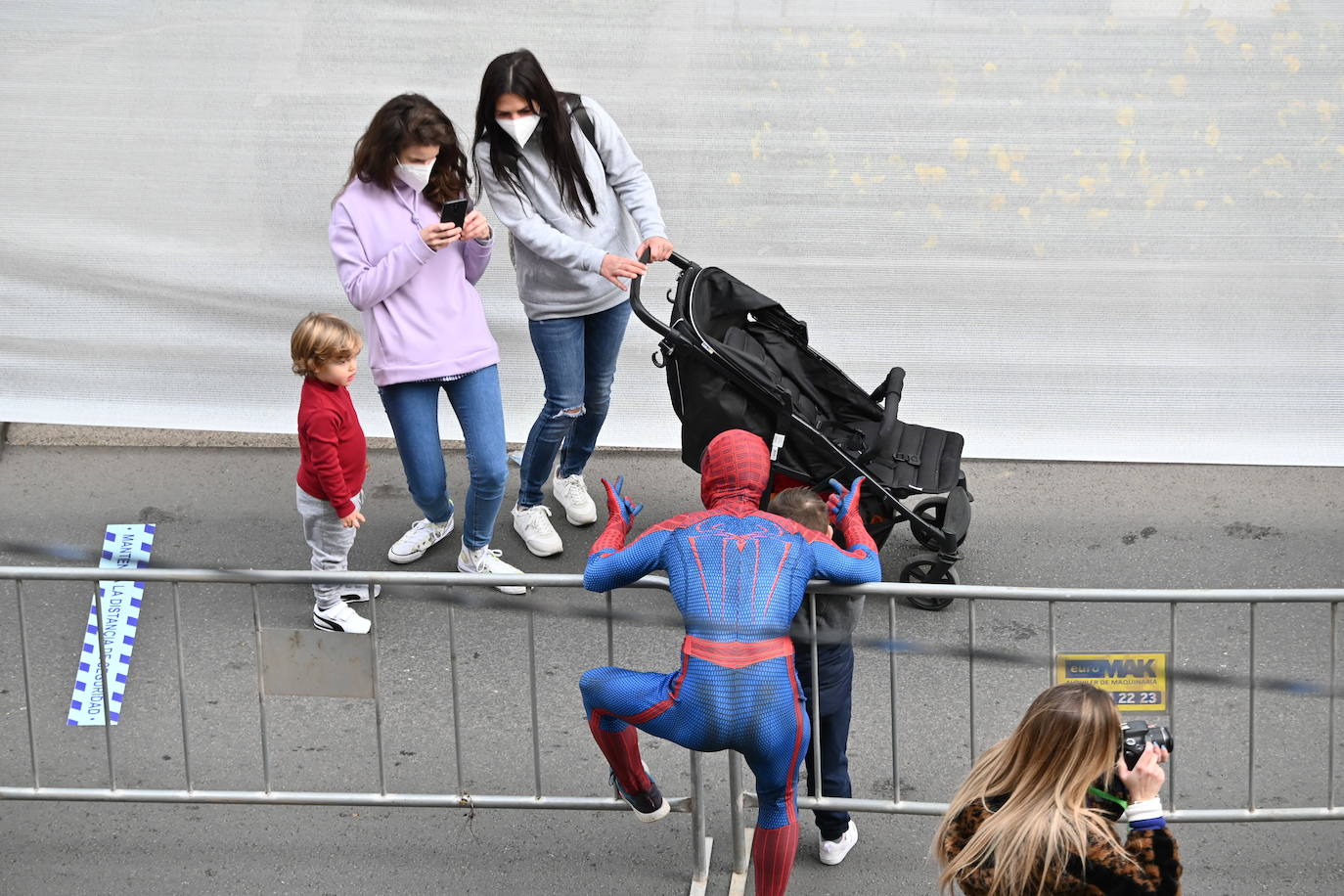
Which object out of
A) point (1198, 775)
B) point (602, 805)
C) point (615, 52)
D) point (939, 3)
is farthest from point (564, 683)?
point (939, 3)

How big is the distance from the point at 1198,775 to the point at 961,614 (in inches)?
41.3

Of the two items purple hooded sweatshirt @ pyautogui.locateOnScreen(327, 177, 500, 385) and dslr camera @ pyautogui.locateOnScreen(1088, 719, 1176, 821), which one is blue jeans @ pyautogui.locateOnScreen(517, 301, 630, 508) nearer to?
purple hooded sweatshirt @ pyautogui.locateOnScreen(327, 177, 500, 385)

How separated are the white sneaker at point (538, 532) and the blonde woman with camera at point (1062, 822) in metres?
2.97

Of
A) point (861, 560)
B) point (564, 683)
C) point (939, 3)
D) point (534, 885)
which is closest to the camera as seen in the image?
point (861, 560)

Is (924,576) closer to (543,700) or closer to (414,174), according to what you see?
(543,700)

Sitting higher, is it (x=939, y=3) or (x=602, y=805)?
(x=939, y=3)

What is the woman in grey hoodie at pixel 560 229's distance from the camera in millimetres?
5246

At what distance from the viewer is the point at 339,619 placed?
536 centimetres

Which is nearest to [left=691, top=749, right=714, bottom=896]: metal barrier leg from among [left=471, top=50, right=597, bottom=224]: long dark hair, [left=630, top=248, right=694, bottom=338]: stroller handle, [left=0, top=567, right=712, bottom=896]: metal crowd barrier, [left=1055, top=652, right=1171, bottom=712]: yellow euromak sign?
[left=0, top=567, right=712, bottom=896]: metal crowd barrier

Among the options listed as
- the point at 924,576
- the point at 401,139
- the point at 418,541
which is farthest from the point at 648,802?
the point at 401,139

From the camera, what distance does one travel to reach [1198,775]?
15.1ft

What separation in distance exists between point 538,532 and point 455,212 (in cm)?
129

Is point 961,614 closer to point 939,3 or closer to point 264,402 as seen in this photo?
point 939,3

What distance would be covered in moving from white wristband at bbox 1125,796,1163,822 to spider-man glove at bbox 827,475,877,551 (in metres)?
1.11
